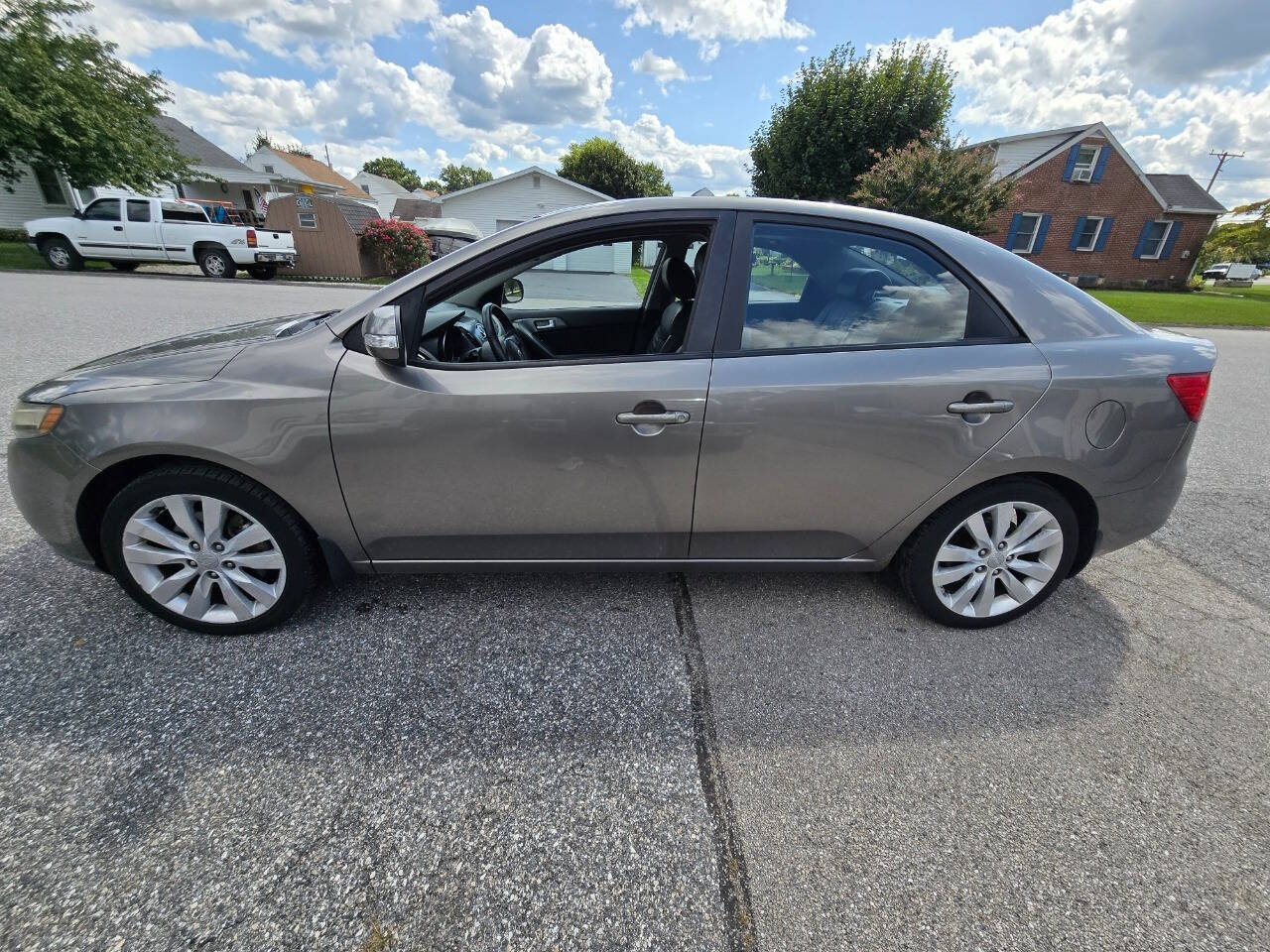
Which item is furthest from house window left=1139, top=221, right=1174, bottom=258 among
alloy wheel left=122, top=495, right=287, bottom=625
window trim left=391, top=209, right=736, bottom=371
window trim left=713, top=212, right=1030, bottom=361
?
alloy wheel left=122, top=495, right=287, bottom=625

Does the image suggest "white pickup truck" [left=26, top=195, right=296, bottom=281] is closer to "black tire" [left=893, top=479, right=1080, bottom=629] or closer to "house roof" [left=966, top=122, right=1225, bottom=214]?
"black tire" [left=893, top=479, right=1080, bottom=629]

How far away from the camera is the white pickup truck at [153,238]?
1433 cm

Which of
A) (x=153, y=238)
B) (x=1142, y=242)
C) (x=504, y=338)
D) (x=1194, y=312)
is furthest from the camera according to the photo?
(x=1142, y=242)

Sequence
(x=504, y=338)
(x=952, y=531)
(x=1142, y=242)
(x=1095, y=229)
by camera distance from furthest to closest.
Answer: (x=1142, y=242) → (x=1095, y=229) → (x=504, y=338) → (x=952, y=531)

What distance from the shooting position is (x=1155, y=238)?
84.8ft

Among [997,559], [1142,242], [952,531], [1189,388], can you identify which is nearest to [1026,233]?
[1142,242]

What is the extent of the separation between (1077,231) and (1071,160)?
2.91m

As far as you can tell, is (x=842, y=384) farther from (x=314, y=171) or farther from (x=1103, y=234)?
(x=314, y=171)

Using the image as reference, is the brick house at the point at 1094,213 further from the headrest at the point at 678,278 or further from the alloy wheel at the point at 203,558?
the alloy wheel at the point at 203,558

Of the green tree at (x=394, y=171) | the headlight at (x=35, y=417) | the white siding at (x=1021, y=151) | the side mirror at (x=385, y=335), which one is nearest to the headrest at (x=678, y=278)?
the side mirror at (x=385, y=335)

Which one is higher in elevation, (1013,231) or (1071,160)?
(1071,160)

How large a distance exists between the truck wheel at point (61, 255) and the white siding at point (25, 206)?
12264mm

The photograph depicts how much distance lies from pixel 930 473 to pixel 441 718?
199 cm

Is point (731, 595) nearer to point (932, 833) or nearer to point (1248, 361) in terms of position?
point (932, 833)
